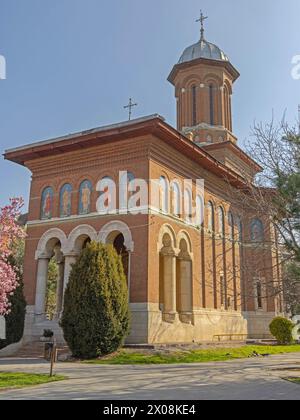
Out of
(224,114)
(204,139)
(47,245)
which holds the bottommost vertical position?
(47,245)

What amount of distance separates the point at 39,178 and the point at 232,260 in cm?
1252

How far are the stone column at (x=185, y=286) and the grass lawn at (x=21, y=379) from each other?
1193 cm

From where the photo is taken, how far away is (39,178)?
23.7 meters

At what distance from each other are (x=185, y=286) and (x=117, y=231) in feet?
16.4

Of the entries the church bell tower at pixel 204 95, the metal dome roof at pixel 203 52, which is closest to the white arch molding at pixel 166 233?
the church bell tower at pixel 204 95

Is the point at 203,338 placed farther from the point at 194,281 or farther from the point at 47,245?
the point at 47,245

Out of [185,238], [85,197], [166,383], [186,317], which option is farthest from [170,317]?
[166,383]

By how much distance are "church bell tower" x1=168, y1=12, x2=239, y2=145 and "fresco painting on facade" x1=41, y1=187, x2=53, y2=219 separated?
38.5ft

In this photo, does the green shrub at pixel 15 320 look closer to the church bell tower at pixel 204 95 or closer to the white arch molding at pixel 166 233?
the white arch molding at pixel 166 233

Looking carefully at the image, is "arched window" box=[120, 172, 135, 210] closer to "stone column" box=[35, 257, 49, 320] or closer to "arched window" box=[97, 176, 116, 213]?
"arched window" box=[97, 176, 116, 213]

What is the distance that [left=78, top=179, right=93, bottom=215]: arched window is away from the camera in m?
21.6

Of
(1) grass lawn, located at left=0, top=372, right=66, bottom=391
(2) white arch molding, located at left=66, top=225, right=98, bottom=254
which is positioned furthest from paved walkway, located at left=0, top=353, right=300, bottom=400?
(2) white arch molding, located at left=66, top=225, right=98, bottom=254
